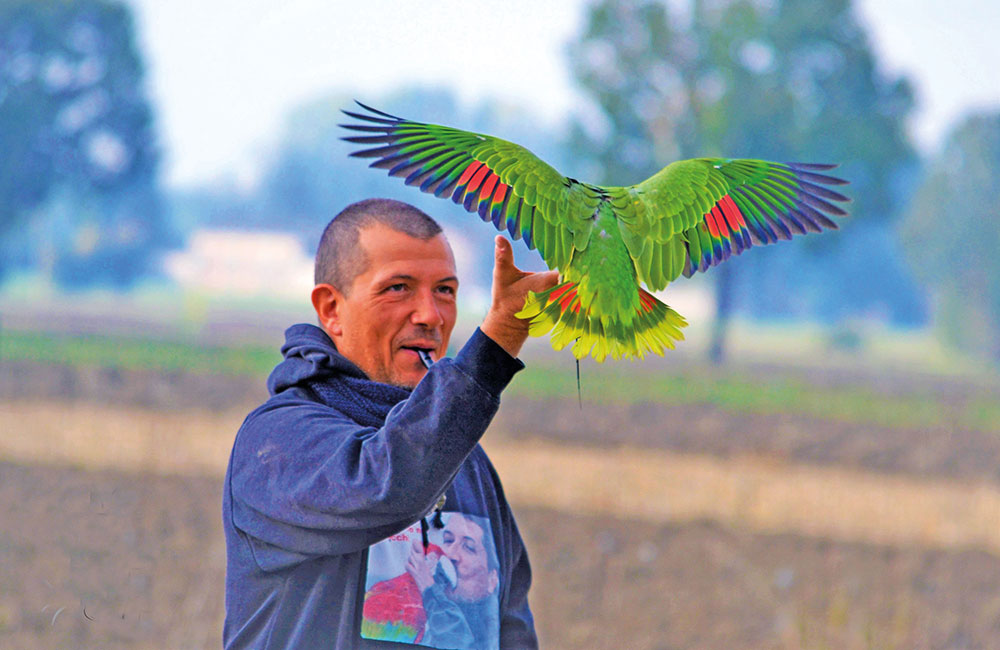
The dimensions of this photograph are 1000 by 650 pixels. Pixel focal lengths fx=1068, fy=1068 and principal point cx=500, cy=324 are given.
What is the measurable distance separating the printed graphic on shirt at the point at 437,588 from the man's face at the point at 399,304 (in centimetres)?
32

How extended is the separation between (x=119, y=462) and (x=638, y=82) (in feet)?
83.0

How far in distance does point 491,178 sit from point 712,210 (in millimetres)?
Answer: 444

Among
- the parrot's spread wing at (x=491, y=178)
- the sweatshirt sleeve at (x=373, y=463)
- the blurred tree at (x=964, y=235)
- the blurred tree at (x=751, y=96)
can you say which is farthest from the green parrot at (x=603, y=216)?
the blurred tree at (x=964, y=235)

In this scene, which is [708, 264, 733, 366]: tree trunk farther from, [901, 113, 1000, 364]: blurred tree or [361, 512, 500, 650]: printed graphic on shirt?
[361, 512, 500, 650]: printed graphic on shirt

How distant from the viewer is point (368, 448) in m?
1.80

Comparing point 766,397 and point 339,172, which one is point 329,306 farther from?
point 339,172

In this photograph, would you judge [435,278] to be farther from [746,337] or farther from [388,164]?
[746,337]

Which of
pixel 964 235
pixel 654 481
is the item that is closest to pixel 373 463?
pixel 654 481

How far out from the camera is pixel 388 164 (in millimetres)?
1944

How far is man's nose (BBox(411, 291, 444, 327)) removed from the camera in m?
2.10

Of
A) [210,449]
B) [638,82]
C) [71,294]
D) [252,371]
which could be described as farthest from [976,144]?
[210,449]

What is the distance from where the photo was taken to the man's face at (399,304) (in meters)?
2.12

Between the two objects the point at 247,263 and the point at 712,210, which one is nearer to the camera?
the point at 712,210

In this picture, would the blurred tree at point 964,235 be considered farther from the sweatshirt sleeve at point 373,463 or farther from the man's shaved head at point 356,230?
the sweatshirt sleeve at point 373,463
